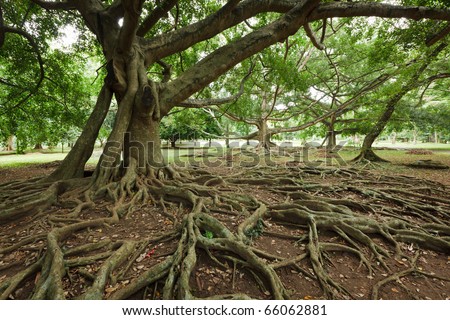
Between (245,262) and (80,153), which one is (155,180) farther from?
(245,262)

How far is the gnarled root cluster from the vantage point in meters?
2.13

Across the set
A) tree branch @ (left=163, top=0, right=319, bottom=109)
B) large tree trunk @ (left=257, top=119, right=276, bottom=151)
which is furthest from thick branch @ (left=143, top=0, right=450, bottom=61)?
large tree trunk @ (left=257, top=119, right=276, bottom=151)

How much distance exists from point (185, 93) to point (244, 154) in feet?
33.4

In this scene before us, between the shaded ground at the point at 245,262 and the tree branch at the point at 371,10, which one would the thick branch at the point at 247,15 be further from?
the shaded ground at the point at 245,262

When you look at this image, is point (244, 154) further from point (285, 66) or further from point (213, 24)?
point (213, 24)

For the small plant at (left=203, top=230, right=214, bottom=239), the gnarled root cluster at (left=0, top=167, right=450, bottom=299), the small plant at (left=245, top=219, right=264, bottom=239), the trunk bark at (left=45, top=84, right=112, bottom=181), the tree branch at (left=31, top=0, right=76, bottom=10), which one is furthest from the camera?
the tree branch at (left=31, top=0, right=76, bottom=10)

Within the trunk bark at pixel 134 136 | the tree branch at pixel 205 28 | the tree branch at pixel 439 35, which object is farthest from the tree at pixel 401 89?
the trunk bark at pixel 134 136

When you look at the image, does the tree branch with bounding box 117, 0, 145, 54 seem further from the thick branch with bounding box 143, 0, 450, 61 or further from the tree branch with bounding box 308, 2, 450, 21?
the tree branch with bounding box 308, 2, 450, 21

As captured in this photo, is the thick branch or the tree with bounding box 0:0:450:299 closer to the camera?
the tree with bounding box 0:0:450:299

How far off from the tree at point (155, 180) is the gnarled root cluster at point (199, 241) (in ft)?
0.07

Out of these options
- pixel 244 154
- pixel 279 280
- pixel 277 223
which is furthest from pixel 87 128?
pixel 244 154

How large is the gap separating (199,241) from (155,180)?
231cm

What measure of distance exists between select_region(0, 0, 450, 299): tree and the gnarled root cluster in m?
0.02

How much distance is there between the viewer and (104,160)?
452 centimetres
